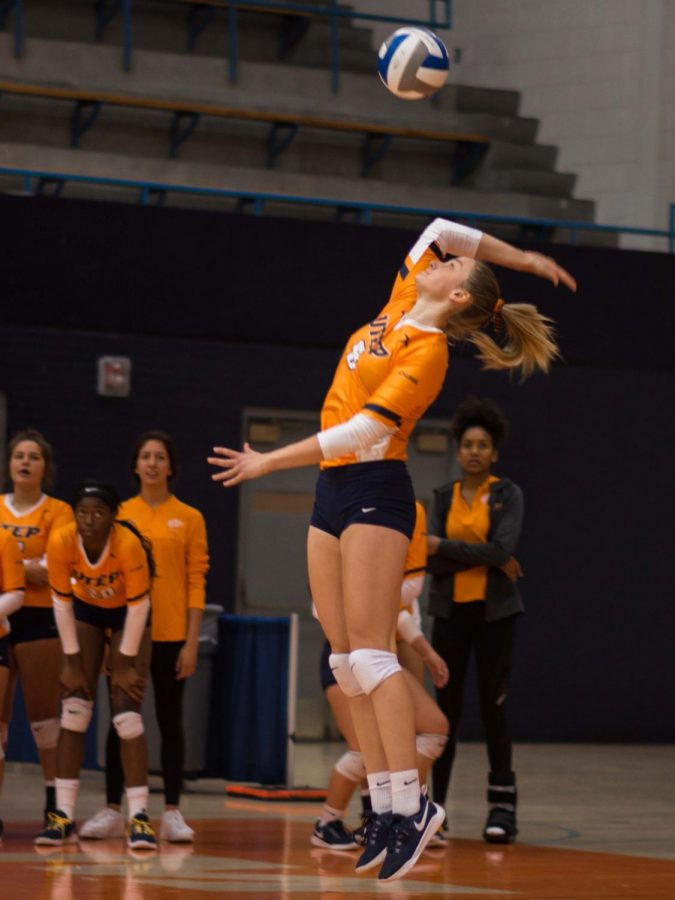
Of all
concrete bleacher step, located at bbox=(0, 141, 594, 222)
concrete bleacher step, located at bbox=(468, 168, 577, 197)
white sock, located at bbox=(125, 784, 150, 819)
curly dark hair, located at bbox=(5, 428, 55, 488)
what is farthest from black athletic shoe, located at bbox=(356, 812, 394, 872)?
concrete bleacher step, located at bbox=(468, 168, 577, 197)

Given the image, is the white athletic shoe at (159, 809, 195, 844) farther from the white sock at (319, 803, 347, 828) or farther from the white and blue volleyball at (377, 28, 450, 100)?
the white and blue volleyball at (377, 28, 450, 100)

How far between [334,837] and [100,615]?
4.81 feet

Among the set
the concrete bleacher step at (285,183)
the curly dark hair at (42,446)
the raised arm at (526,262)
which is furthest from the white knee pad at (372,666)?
the concrete bleacher step at (285,183)

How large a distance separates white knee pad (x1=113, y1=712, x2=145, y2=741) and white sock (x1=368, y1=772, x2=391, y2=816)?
242 cm

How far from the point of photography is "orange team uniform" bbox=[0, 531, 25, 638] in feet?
26.1

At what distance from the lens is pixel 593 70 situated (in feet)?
57.5

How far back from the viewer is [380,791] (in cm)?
575

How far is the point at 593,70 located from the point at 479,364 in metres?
4.43

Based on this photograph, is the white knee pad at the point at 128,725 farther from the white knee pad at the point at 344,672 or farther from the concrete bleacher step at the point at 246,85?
the concrete bleacher step at the point at 246,85

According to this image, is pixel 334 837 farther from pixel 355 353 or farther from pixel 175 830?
pixel 355 353

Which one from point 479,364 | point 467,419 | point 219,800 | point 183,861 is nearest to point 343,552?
point 183,861

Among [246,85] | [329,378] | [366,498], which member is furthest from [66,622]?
[246,85]

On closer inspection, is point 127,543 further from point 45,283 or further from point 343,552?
point 45,283

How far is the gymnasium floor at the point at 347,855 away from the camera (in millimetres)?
6449
